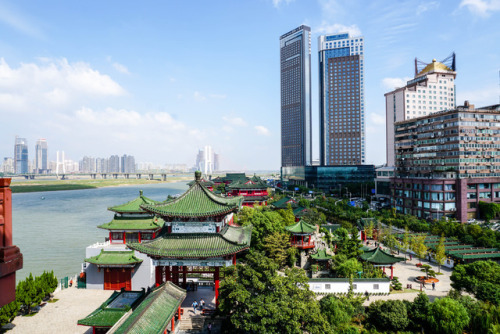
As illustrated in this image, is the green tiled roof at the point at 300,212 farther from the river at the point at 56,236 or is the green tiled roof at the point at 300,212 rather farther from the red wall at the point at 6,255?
the red wall at the point at 6,255

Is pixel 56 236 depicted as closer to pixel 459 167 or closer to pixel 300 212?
pixel 300 212

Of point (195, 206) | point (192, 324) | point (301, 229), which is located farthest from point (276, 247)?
point (192, 324)

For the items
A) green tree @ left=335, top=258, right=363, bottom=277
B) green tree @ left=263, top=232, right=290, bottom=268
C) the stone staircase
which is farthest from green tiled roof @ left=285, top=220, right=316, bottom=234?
the stone staircase

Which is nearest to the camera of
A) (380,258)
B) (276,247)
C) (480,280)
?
(480,280)

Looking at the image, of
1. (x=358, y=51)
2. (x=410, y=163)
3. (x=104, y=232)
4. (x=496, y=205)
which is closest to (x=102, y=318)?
(x=104, y=232)

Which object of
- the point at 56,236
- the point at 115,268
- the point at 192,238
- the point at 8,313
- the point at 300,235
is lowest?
the point at 56,236

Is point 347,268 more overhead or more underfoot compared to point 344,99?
more underfoot

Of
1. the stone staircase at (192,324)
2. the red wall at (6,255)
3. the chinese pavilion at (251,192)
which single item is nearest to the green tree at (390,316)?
the stone staircase at (192,324)
